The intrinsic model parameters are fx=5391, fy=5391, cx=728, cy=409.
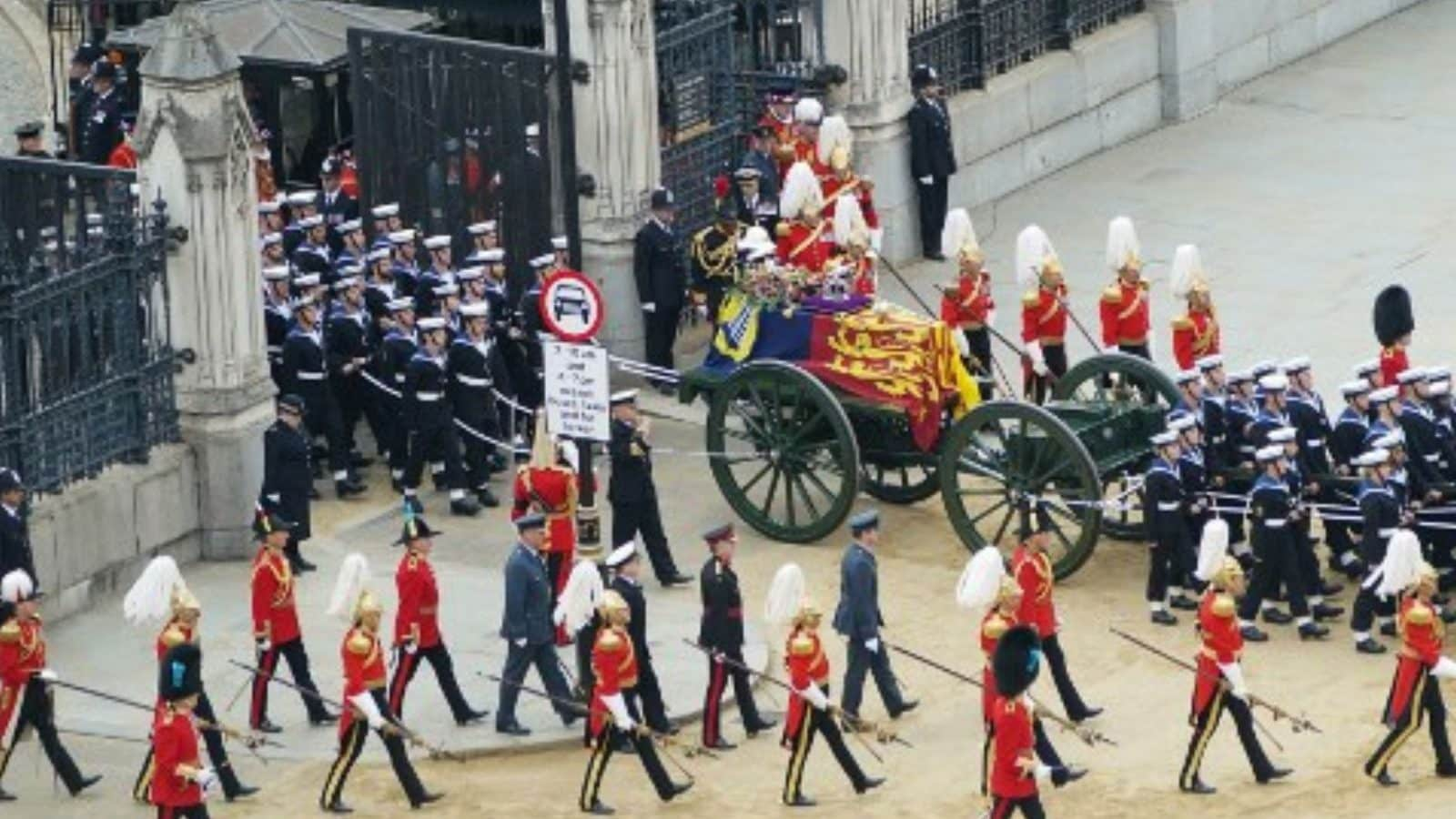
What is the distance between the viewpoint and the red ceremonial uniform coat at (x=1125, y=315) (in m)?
37.9

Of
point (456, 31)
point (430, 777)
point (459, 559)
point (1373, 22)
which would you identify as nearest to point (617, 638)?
point (430, 777)

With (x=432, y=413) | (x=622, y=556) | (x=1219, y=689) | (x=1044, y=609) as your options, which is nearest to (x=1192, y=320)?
(x=1044, y=609)

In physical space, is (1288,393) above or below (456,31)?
below

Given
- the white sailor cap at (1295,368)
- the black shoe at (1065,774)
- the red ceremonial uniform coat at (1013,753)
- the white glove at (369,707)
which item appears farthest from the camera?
the white sailor cap at (1295,368)

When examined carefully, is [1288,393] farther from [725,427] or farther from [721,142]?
[721,142]

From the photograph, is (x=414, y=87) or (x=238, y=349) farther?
(x=414, y=87)

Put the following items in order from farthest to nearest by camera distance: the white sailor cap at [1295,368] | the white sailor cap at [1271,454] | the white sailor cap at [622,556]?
the white sailor cap at [1295,368], the white sailor cap at [1271,454], the white sailor cap at [622,556]

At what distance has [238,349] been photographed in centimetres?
3616

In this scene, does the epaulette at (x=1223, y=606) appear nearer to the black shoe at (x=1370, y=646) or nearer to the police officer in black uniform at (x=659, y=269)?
the black shoe at (x=1370, y=646)

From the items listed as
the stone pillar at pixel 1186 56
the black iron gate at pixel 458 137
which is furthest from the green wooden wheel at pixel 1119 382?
the stone pillar at pixel 1186 56

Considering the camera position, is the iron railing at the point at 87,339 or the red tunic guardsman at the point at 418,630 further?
the iron railing at the point at 87,339

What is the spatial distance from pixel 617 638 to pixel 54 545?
4.88 m

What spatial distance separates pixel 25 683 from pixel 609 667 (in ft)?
11.5

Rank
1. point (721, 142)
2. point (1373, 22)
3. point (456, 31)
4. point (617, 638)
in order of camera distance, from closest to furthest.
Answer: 1. point (617, 638)
2. point (721, 142)
3. point (456, 31)
4. point (1373, 22)
